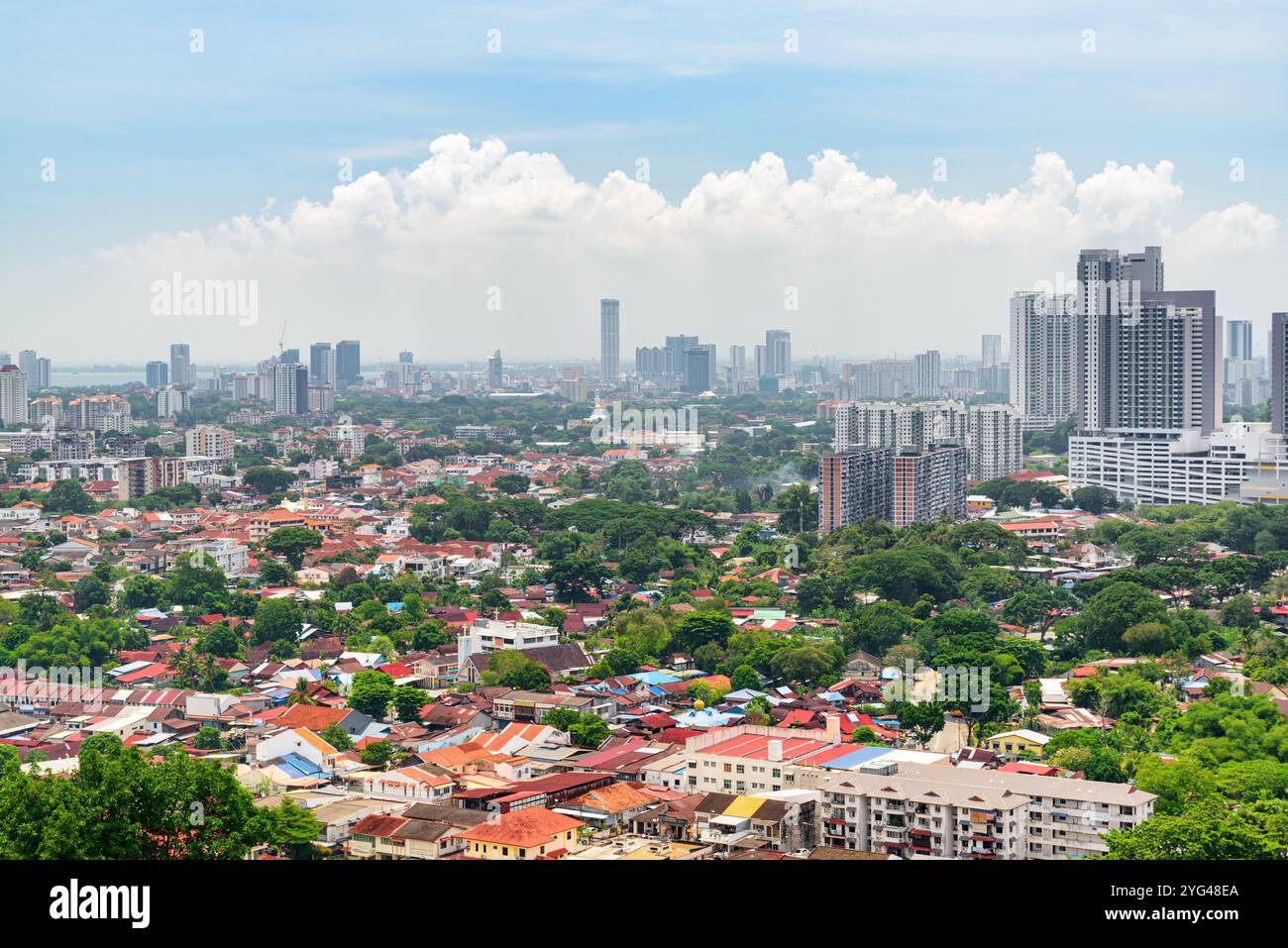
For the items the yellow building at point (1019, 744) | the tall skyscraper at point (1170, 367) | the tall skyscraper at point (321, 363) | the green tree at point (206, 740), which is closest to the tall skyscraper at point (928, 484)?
the tall skyscraper at point (1170, 367)

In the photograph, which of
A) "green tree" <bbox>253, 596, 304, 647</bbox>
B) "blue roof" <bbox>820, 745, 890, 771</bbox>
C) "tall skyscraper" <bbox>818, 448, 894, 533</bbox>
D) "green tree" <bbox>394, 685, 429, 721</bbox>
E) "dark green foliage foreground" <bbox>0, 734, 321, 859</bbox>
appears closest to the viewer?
"dark green foliage foreground" <bbox>0, 734, 321, 859</bbox>

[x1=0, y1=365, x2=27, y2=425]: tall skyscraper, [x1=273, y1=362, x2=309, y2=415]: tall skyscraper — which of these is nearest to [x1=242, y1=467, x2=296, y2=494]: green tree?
[x1=0, y1=365, x2=27, y2=425]: tall skyscraper

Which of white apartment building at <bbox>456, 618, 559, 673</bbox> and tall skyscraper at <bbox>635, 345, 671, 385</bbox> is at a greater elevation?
tall skyscraper at <bbox>635, 345, 671, 385</bbox>

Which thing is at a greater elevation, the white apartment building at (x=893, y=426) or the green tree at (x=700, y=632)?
the white apartment building at (x=893, y=426)

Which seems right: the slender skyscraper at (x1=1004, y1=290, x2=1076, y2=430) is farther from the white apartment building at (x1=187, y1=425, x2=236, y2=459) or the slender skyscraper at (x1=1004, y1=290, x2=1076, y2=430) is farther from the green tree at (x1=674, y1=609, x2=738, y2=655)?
the green tree at (x1=674, y1=609, x2=738, y2=655)

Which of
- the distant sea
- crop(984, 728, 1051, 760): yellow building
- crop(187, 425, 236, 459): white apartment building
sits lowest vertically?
crop(984, 728, 1051, 760): yellow building

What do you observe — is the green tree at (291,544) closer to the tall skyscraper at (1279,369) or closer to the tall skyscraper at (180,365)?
the tall skyscraper at (1279,369)

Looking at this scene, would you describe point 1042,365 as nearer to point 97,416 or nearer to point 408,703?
point 97,416
